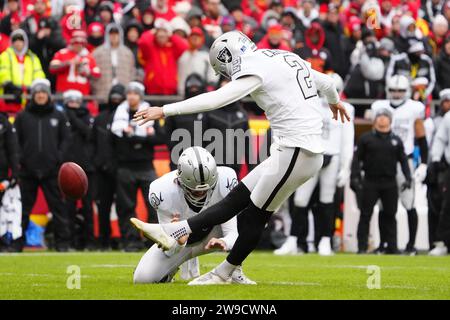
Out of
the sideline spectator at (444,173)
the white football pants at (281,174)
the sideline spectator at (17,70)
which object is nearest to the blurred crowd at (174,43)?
the sideline spectator at (17,70)

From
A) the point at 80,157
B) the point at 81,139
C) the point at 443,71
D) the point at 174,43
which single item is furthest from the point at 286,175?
the point at 443,71

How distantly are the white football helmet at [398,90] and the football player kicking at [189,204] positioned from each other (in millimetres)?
6032

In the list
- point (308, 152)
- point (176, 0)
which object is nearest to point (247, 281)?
point (308, 152)

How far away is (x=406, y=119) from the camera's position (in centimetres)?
1371

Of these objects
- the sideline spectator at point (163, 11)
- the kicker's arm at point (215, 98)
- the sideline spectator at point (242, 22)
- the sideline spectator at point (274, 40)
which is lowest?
the kicker's arm at point (215, 98)

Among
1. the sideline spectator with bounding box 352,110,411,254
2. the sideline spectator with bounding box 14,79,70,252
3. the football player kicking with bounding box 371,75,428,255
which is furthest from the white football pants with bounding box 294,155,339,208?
the sideline spectator with bounding box 14,79,70,252

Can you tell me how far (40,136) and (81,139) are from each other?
67 centimetres

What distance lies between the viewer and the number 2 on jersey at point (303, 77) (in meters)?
7.43

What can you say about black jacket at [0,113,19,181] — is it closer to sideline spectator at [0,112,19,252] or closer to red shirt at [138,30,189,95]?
sideline spectator at [0,112,19,252]

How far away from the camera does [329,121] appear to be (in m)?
13.0

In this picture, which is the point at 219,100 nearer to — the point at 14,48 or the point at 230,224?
the point at 230,224

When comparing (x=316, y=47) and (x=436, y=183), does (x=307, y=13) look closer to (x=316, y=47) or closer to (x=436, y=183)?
(x=316, y=47)

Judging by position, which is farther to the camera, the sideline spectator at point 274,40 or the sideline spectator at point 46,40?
the sideline spectator at point 274,40

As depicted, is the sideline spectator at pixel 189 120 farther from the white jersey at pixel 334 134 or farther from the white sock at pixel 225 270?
the white sock at pixel 225 270
